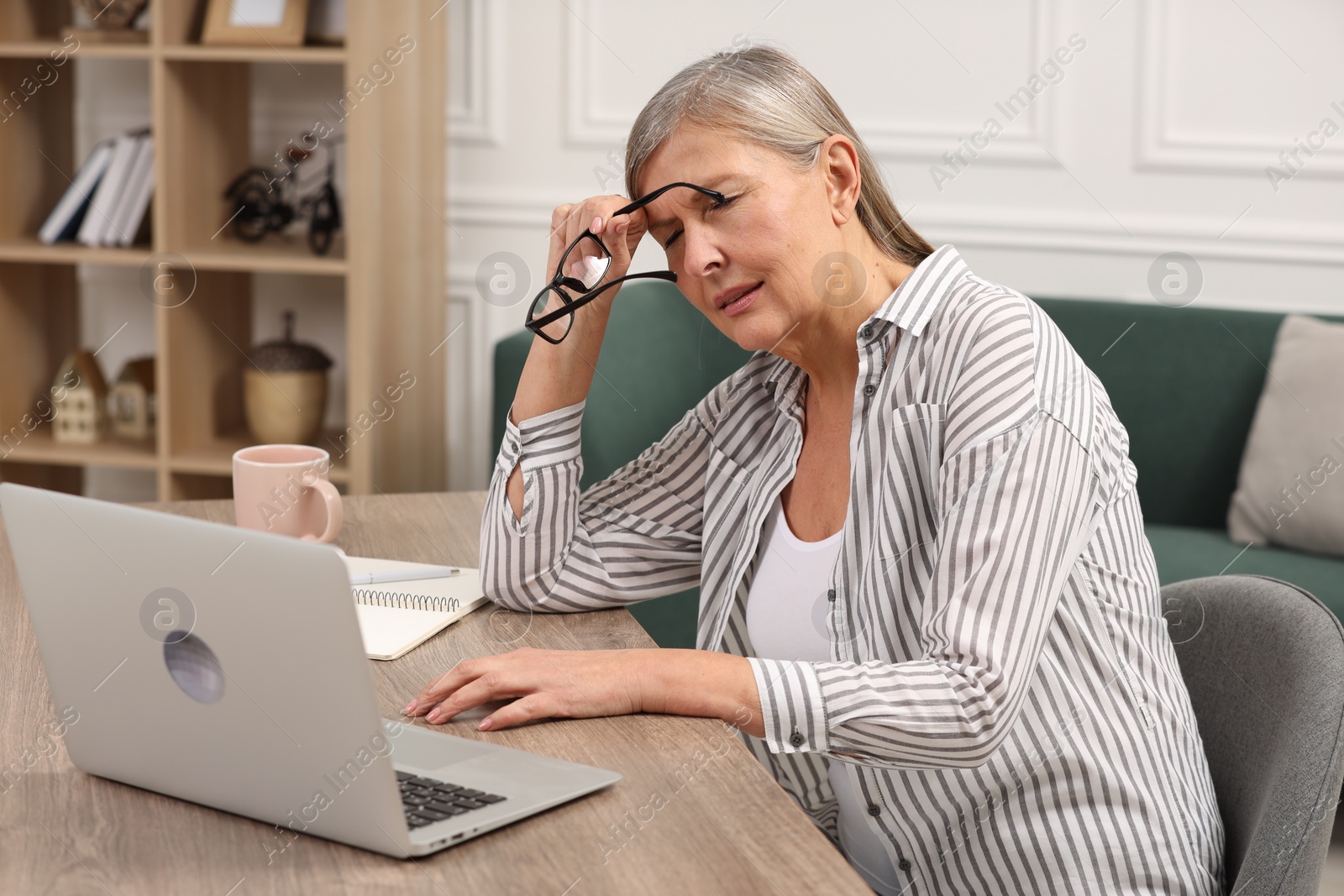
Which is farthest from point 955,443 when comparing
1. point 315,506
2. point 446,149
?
point 446,149

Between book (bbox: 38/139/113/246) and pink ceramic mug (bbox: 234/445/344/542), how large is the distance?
167cm

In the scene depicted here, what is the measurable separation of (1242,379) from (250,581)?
230cm

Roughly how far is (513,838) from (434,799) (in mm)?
63

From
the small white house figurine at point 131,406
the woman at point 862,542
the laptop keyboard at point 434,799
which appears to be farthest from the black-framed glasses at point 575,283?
the small white house figurine at point 131,406

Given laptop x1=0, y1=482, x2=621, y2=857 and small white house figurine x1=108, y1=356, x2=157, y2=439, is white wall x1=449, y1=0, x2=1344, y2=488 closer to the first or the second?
small white house figurine x1=108, y1=356, x2=157, y2=439

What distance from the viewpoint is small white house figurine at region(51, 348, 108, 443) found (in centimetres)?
285

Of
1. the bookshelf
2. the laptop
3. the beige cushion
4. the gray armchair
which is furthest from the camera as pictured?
the bookshelf

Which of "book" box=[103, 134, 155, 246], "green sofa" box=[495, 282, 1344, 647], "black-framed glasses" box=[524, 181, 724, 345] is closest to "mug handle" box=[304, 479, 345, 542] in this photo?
"black-framed glasses" box=[524, 181, 724, 345]

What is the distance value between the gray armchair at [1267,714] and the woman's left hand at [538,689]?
Answer: 0.49 m

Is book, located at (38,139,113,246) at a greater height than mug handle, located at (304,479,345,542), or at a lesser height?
greater

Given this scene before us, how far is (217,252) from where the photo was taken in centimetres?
266

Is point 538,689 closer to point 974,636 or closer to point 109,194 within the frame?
point 974,636

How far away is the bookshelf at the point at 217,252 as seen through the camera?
256 centimetres

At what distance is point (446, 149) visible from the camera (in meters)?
2.89
